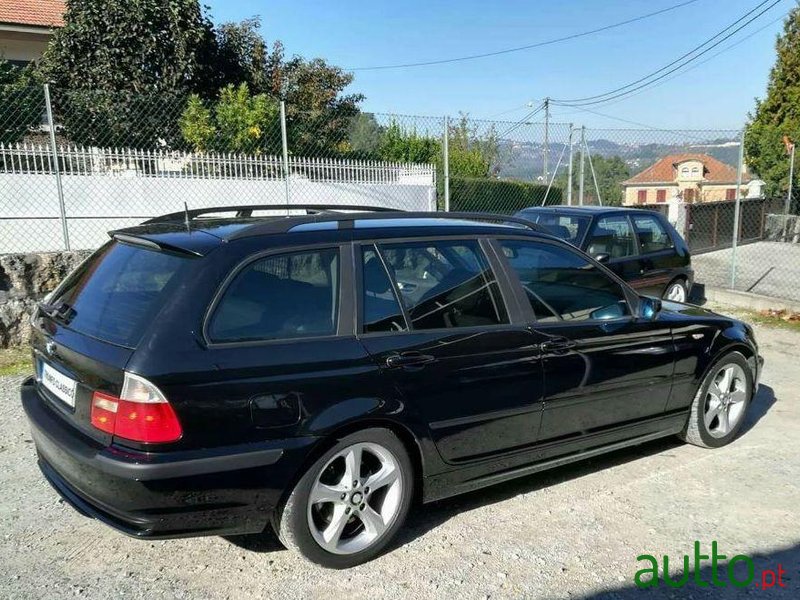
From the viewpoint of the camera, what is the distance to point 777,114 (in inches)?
1125

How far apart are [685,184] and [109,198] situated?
38.2m

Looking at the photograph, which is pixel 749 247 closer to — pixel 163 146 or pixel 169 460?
pixel 163 146

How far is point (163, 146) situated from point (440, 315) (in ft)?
25.9

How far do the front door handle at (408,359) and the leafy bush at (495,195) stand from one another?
12.6 meters

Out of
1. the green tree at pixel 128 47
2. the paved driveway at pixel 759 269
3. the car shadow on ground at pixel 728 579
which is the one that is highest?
the green tree at pixel 128 47

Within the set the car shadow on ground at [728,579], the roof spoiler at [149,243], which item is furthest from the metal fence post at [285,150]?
the car shadow on ground at [728,579]

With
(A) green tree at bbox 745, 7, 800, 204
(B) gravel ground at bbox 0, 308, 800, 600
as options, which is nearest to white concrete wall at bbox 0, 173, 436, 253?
(B) gravel ground at bbox 0, 308, 800, 600

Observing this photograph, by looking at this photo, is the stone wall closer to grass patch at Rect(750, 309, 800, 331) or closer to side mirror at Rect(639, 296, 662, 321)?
side mirror at Rect(639, 296, 662, 321)

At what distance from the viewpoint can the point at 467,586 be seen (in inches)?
115

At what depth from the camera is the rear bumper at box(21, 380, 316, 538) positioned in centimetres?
254

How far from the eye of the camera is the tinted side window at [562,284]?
371cm

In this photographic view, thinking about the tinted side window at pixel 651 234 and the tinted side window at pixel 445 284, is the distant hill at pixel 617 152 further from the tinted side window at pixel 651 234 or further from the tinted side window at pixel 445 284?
the tinted side window at pixel 445 284

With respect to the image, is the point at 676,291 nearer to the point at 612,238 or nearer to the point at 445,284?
the point at 612,238

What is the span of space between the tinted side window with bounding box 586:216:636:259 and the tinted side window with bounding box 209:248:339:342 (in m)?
5.52
